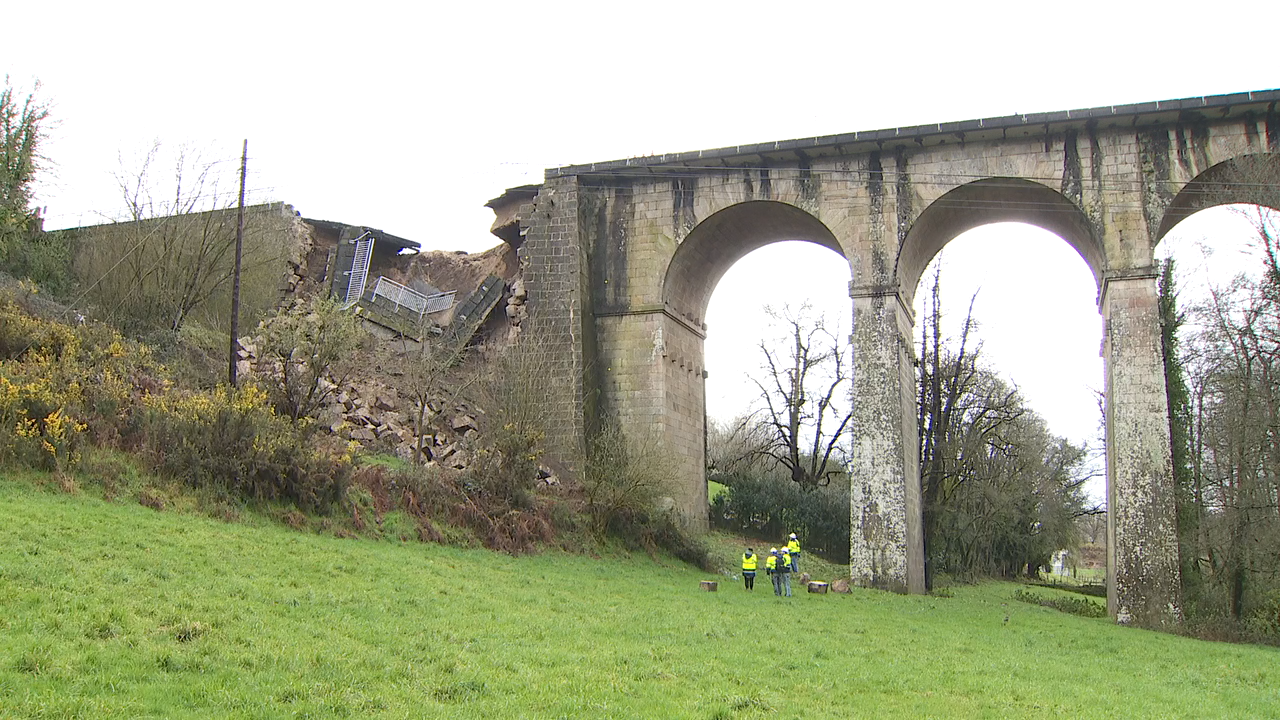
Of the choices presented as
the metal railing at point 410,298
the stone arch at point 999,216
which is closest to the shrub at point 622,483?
the stone arch at point 999,216

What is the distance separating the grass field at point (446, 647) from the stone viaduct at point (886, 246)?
427 cm

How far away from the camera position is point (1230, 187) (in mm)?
20500

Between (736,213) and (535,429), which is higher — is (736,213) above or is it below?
above

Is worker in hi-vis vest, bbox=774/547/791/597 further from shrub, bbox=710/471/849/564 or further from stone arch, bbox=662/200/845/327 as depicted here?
shrub, bbox=710/471/849/564

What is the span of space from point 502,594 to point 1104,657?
344 inches

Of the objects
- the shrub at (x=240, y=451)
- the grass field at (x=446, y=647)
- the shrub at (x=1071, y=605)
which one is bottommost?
the shrub at (x=1071, y=605)

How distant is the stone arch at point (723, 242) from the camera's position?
24016 millimetres

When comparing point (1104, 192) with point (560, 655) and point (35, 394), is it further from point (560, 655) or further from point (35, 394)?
point (35, 394)

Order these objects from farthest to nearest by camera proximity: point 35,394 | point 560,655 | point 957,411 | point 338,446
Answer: point 957,411
point 338,446
point 35,394
point 560,655

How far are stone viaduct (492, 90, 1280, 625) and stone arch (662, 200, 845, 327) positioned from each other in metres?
0.07

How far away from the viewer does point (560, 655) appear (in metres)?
10.2

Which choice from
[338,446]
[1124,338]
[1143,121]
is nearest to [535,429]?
[338,446]

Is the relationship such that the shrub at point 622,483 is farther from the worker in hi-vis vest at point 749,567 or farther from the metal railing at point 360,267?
the metal railing at point 360,267

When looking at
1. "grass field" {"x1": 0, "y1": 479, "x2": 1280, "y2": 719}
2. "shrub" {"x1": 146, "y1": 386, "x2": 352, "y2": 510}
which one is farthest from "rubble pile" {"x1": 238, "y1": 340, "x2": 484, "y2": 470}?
"grass field" {"x1": 0, "y1": 479, "x2": 1280, "y2": 719}
